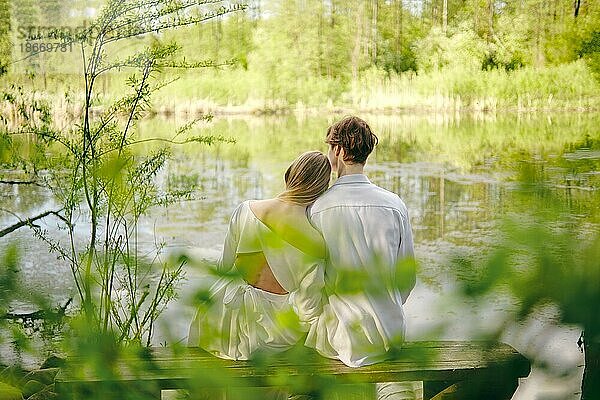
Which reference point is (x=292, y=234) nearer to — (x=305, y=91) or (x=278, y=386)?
(x=278, y=386)

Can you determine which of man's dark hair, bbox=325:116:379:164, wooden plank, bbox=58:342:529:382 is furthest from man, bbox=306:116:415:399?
wooden plank, bbox=58:342:529:382

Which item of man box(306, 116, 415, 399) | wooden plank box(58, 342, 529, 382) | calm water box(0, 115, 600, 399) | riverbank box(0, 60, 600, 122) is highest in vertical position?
wooden plank box(58, 342, 529, 382)

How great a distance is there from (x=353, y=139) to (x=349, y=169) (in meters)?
0.08

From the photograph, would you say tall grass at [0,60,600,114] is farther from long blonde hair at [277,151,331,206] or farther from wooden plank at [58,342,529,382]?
wooden plank at [58,342,529,382]

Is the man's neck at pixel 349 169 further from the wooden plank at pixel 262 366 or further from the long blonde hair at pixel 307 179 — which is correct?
the wooden plank at pixel 262 366

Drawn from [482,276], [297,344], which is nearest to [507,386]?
[482,276]

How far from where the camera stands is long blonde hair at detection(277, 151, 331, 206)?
2.21 m

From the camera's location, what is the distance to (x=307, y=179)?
2.23 m

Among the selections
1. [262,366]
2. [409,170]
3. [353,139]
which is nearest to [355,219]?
[353,139]

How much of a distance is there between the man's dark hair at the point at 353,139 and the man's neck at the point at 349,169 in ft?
0.04

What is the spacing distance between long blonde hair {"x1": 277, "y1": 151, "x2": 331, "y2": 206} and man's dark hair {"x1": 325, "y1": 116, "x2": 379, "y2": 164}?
4.6 inches

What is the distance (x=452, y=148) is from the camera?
13188mm

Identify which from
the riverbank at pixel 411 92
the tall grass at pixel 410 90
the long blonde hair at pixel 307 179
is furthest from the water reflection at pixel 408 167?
the long blonde hair at pixel 307 179

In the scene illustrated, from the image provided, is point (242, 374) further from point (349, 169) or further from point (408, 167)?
point (408, 167)
